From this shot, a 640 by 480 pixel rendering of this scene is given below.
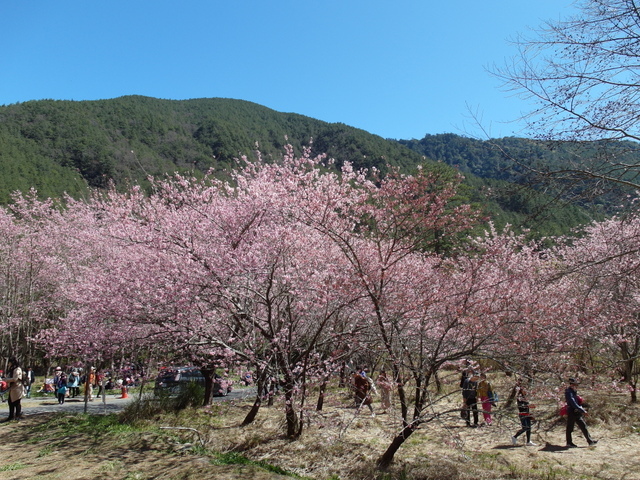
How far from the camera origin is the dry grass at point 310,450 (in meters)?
6.18

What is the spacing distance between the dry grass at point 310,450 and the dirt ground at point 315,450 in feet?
0.05

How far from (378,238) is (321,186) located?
2874 mm

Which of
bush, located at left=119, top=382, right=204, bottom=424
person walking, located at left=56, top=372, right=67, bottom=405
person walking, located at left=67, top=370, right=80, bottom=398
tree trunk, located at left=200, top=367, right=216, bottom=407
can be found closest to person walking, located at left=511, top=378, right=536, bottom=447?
tree trunk, located at left=200, top=367, right=216, bottom=407

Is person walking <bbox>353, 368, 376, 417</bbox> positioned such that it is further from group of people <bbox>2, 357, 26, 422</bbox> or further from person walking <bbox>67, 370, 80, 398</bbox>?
person walking <bbox>67, 370, 80, 398</bbox>

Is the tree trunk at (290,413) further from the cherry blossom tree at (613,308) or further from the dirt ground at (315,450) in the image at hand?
the cherry blossom tree at (613,308)

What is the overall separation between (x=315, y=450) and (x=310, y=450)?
0.08 metres

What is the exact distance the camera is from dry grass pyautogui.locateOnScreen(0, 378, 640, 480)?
6.18 meters

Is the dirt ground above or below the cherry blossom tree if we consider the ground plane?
below

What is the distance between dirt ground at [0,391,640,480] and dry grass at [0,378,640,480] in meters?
0.02

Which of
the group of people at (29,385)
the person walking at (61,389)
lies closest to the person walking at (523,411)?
the group of people at (29,385)

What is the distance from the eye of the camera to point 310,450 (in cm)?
740

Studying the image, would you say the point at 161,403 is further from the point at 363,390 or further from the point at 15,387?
the point at 363,390

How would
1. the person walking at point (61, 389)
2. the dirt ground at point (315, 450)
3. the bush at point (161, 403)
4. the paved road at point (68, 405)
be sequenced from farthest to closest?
1. the person walking at point (61, 389)
2. the paved road at point (68, 405)
3. the bush at point (161, 403)
4. the dirt ground at point (315, 450)

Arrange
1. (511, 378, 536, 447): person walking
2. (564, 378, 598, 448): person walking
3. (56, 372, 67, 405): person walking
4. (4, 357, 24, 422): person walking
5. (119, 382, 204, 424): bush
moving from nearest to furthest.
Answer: (511, 378, 536, 447): person walking, (564, 378, 598, 448): person walking, (4, 357, 24, 422): person walking, (119, 382, 204, 424): bush, (56, 372, 67, 405): person walking
